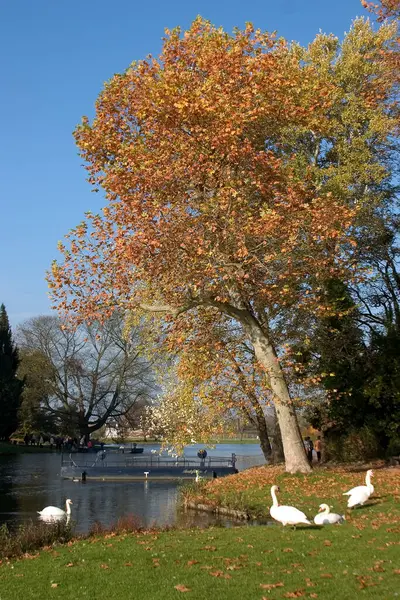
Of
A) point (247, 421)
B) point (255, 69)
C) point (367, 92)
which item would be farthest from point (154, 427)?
point (255, 69)

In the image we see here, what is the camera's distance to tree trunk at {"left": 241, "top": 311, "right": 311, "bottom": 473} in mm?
21500

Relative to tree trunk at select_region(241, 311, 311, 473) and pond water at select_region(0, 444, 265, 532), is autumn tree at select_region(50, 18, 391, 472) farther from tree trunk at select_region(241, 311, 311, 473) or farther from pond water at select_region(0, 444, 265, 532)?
pond water at select_region(0, 444, 265, 532)

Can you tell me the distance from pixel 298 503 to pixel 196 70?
1475 centimetres

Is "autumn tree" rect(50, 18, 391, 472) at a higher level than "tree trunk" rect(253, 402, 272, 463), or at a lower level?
higher

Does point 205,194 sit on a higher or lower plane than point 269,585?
higher

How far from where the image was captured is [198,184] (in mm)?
21375

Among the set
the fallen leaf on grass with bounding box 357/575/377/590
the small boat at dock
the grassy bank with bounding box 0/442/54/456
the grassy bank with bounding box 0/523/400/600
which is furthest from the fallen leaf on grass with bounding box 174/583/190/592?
the grassy bank with bounding box 0/442/54/456

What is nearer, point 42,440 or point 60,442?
point 60,442

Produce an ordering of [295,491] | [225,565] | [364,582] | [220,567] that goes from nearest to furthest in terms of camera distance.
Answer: [364,582], [220,567], [225,565], [295,491]

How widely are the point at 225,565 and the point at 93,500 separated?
16859mm

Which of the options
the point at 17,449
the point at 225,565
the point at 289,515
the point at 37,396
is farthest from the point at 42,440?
the point at 225,565

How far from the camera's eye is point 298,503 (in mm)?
17297

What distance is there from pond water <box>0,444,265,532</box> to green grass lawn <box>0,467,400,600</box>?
16.9 ft

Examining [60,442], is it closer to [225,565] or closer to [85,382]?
[85,382]
